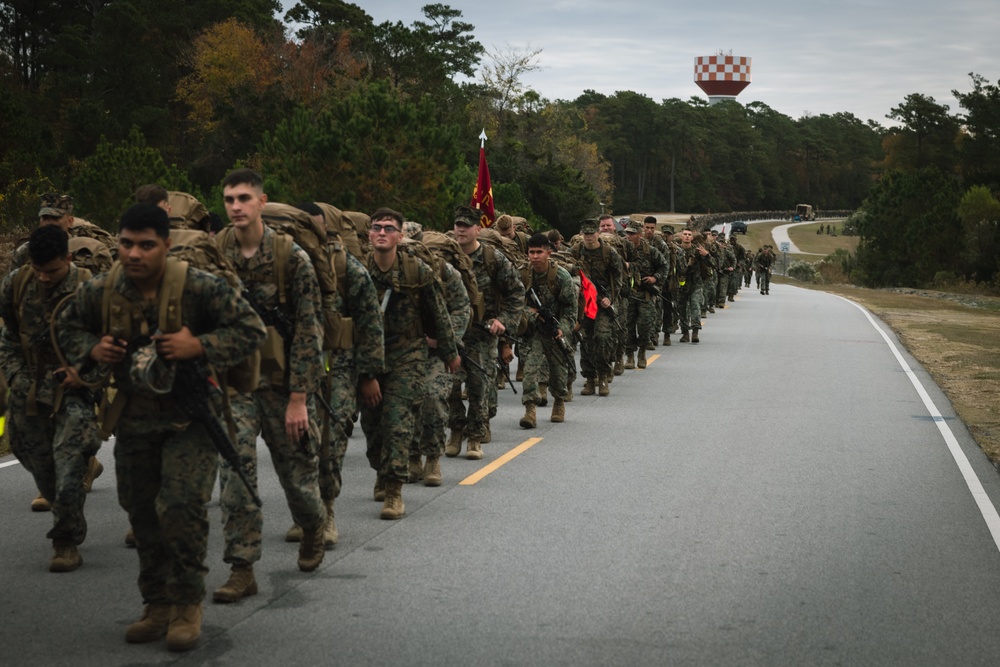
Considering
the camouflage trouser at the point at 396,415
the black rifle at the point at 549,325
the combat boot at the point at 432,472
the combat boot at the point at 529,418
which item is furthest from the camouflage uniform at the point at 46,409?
the black rifle at the point at 549,325

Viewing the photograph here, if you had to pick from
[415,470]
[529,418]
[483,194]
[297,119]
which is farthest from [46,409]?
[297,119]

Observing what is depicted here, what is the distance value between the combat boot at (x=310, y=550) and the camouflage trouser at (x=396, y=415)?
148 centimetres

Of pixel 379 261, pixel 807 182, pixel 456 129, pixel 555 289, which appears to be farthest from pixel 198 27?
pixel 807 182

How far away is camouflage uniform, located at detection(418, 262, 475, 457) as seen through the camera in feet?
31.6

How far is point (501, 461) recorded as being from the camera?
37.5ft

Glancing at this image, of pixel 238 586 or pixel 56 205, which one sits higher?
pixel 56 205

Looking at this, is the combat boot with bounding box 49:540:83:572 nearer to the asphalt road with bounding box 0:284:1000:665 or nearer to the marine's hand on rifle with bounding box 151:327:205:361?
the asphalt road with bounding box 0:284:1000:665

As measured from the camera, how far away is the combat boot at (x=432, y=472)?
1017 cm

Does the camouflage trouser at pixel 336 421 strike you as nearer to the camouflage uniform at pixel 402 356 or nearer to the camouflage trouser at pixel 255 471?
the camouflage uniform at pixel 402 356

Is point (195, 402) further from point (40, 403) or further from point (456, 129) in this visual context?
point (456, 129)

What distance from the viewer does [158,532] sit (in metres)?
6.18

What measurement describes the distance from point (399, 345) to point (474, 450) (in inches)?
103

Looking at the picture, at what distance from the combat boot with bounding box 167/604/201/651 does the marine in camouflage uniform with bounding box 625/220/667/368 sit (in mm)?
13915

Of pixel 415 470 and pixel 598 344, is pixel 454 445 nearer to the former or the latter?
pixel 415 470
